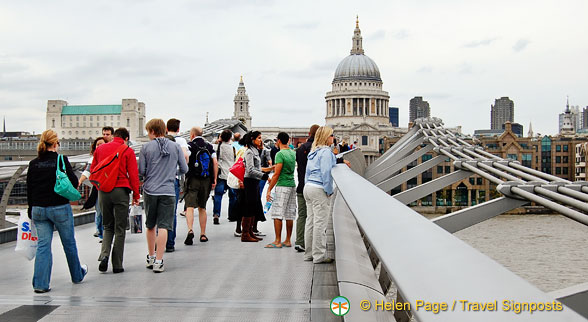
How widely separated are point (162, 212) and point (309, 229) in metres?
1.29

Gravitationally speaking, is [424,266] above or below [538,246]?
above

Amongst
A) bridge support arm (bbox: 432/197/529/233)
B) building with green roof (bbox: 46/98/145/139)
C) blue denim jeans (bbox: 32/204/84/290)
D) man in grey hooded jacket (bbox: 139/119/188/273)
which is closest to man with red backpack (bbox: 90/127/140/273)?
man in grey hooded jacket (bbox: 139/119/188/273)

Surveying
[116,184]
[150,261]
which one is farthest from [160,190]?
[150,261]

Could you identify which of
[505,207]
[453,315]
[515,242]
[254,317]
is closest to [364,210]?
[453,315]

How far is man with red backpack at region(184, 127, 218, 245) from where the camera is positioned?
298 inches

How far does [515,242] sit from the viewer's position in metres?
56.1

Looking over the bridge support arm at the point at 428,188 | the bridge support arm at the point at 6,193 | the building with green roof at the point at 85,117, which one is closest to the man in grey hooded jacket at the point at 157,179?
the bridge support arm at the point at 6,193

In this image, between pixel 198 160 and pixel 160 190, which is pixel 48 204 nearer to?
pixel 160 190

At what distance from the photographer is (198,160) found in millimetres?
7605

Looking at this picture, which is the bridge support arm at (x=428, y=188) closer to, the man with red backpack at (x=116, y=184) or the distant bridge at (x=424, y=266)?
the distant bridge at (x=424, y=266)

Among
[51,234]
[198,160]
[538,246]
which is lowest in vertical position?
[538,246]

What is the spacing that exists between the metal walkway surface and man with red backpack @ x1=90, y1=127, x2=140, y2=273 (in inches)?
7.2

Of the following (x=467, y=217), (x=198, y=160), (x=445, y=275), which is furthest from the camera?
(x=198, y=160)

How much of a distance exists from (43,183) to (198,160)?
8.48 ft
